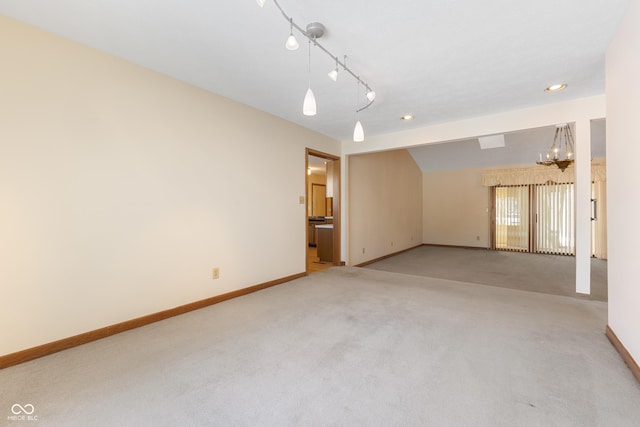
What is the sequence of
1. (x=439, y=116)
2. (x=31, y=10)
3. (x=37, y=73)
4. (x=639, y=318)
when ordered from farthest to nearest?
(x=439, y=116) < (x=37, y=73) < (x=31, y=10) < (x=639, y=318)

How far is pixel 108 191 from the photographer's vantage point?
2.42 m

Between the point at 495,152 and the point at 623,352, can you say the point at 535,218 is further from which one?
the point at 623,352

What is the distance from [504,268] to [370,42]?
5.15 meters

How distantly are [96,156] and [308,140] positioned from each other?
9.67ft

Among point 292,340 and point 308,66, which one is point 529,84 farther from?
point 292,340

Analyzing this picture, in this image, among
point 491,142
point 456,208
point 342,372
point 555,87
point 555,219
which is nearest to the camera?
point 342,372

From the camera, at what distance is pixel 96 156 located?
2.35 meters

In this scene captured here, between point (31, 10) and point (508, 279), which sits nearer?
point (31, 10)

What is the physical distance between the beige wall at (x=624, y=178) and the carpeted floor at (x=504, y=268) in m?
1.74

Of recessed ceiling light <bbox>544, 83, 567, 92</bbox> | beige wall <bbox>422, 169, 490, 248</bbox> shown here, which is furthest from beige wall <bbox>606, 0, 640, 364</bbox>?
beige wall <bbox>422, 169, 490, 248</bbox>

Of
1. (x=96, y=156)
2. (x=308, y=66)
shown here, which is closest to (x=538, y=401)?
(x=308, y=66)

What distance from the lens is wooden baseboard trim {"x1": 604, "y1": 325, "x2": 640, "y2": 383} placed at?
69.1 inches
